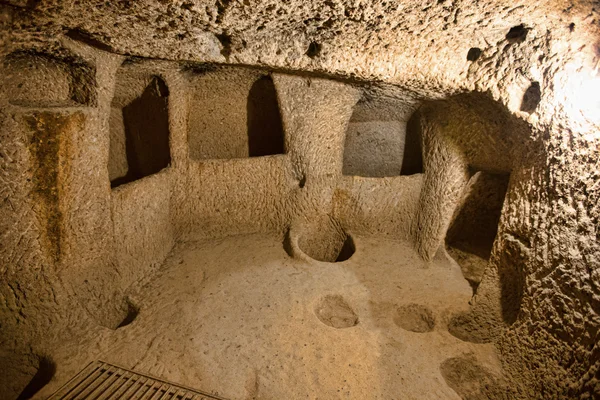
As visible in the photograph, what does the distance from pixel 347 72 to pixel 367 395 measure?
2.77m

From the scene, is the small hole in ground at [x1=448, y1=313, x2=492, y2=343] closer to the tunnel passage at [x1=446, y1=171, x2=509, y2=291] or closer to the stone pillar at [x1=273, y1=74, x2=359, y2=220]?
the tunnel passage at [x1=446, y1=171, x2=509, y2=291]

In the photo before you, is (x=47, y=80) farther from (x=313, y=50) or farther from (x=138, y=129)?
(x=313, y=50)

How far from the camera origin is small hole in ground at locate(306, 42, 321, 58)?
118 inches

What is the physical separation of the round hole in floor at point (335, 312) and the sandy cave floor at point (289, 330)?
0.01m

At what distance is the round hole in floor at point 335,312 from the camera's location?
3260 millimetres

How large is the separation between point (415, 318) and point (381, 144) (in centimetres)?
265

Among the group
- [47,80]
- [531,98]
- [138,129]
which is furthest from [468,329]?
[138,129]

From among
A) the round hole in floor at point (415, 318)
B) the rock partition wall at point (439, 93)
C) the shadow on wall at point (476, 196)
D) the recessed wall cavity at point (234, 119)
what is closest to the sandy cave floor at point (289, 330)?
the round hole in floor at point (415, 318)

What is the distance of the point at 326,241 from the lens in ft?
14.7

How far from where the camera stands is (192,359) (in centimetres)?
245

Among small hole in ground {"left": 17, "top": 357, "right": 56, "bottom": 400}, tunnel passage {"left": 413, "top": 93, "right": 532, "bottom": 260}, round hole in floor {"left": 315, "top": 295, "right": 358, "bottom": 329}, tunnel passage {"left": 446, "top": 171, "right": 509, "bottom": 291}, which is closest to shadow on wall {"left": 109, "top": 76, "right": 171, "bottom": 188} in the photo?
small hole in ground {"left": 17, "top": 357, "right": 56, "bottom": 400}

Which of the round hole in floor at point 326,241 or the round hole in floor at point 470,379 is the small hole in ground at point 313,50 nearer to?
the round hole in floor at point 326,241

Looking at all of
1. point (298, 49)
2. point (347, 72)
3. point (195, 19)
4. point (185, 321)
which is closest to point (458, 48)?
point (347, 72)

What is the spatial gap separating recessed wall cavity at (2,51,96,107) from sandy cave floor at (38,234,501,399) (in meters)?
1.73
